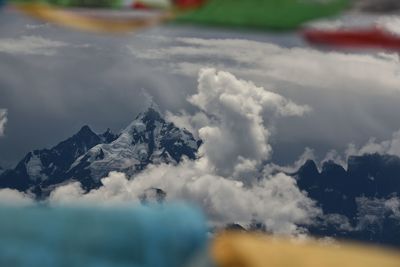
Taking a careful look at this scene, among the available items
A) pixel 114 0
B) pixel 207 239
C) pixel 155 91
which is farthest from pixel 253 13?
pixel 207 239

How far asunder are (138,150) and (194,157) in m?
0.30

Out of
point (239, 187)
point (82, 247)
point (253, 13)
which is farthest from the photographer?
point (239, 187)

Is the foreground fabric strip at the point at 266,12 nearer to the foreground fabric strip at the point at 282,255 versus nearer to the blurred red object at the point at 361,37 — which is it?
the blurred red object at the point at 361,37

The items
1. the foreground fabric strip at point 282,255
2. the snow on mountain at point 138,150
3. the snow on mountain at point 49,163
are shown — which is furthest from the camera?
the snow on mountain at point 138,150

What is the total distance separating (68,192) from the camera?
360cm

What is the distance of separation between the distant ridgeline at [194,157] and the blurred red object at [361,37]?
0.95 metres

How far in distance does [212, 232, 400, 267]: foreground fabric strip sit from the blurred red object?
7.59 ft

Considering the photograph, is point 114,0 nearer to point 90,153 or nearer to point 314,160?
point 90,153

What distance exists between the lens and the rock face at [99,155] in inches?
141

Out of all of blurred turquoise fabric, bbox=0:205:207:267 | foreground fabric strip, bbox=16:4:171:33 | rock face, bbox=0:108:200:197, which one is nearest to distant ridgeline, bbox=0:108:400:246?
rock face, bbox=0:108:200:197

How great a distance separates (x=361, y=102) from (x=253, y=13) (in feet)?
4.20

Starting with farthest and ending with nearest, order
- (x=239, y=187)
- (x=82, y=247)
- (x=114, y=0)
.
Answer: (x=239, y=187), (x=114, y=0), (x=82, y=247)

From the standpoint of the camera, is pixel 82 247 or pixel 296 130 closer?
pixel 82 247

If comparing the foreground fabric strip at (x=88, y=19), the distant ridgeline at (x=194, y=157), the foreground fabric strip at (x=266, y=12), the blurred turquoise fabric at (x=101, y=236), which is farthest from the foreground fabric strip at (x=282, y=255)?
the distant ridgeline at (x=194, y=157)
